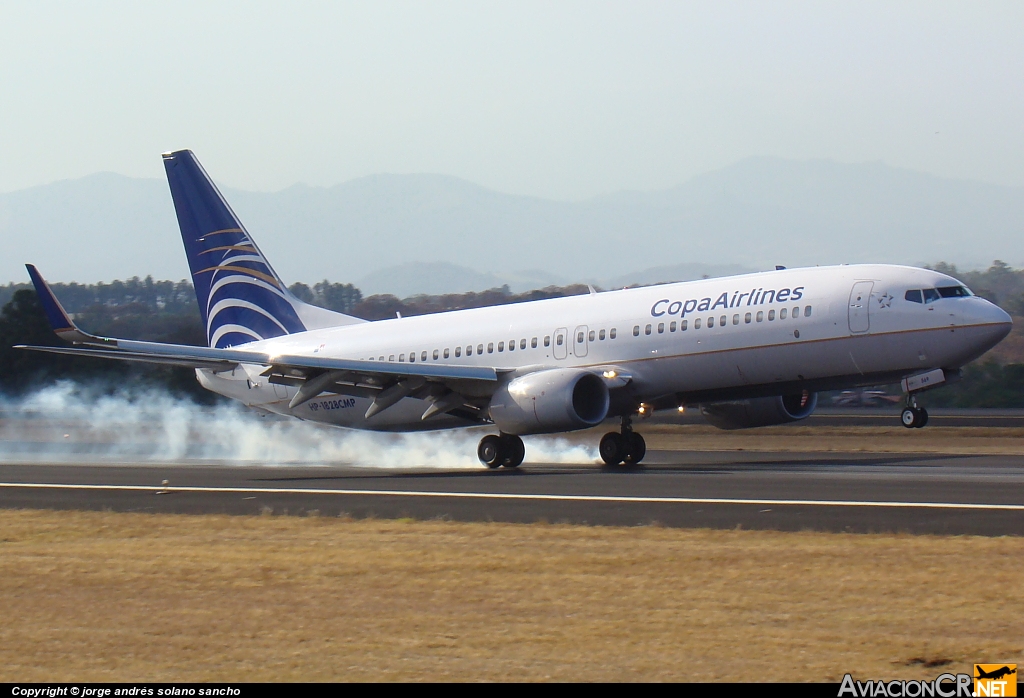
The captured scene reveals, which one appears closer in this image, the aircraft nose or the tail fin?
the aircraft nose

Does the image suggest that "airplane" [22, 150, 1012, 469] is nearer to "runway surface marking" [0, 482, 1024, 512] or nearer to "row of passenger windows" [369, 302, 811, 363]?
"row of passenger windows" [369, 302, 811, 363]

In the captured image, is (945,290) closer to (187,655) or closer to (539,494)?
(539,494)

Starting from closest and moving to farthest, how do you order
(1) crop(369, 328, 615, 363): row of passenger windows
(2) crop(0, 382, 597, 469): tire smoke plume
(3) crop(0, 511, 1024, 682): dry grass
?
(3) crop(0, 511, 1024, 682): dry grass < (1) crop(369, 328, 615, 363): row of passenger windows < (2) crop(0, 382, 597, 469): tire smoke plume

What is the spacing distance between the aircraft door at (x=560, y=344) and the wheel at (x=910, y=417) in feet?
26.0

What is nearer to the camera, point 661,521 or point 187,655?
point 187,655

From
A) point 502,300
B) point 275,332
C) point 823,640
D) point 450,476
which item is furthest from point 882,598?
point 502,300

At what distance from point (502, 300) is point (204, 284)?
27.6 m

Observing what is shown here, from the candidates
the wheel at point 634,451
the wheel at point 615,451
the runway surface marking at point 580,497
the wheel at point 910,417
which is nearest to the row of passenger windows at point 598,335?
the wheel at point 910,417

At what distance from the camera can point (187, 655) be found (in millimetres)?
8094

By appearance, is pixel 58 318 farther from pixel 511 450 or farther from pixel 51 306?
pixel 511 450

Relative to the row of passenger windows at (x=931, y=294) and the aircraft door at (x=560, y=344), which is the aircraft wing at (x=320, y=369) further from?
the row of passenger windows at (x=931, y=294)

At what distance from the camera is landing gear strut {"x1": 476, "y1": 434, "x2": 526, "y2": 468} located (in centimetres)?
2786

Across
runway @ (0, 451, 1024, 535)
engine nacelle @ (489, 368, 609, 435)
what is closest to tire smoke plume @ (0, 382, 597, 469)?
engine nacelle @ (489, 368, 609, 435)

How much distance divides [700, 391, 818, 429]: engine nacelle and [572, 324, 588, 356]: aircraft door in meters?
3.63
